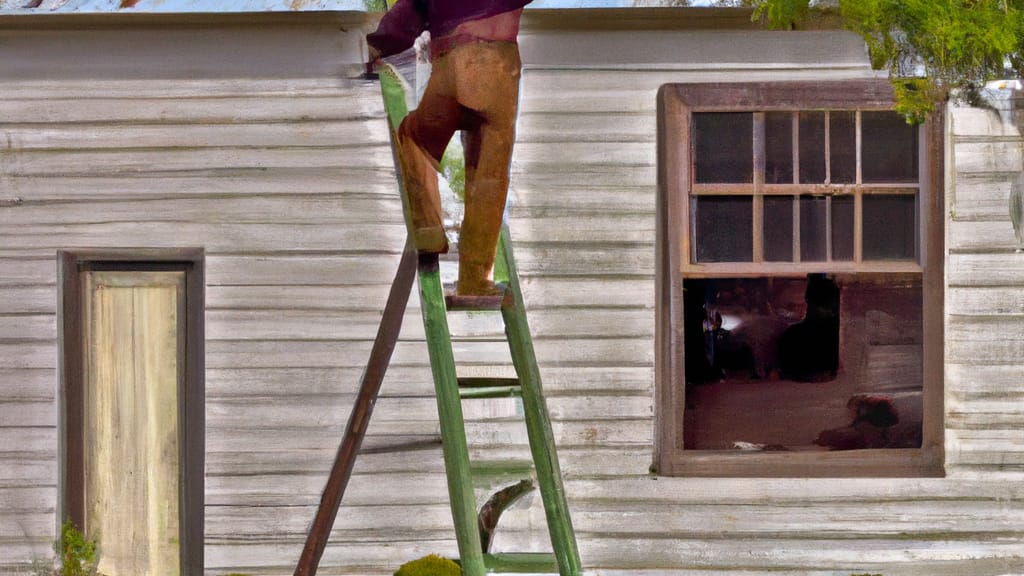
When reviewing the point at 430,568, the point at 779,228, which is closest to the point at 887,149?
the point at 779,228

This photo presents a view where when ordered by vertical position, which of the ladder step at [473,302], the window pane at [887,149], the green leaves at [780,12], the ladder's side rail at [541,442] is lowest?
the ladder's side rail at [541,442]

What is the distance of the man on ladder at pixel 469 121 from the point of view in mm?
3039

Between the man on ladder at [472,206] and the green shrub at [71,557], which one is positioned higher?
the man on ladder at [472,206]

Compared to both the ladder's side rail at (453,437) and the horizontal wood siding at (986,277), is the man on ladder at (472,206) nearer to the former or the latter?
the ladder's side rail at (453,437)

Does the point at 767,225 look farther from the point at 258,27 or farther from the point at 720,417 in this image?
the point at 258,27

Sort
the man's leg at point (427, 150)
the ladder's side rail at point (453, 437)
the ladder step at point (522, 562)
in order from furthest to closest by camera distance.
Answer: the ladder step at point (522, 562) < the man's leg at point (427, 150) < the ladder's side rail at point (453, 437)

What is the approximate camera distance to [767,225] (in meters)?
3.86

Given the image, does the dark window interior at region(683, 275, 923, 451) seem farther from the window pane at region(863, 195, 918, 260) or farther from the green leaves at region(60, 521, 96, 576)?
the green leaves at region(60, 521, 96, 576)

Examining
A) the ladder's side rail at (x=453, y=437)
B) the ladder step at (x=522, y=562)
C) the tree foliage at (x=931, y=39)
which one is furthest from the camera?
the tree foliage at (x=931, y=39)

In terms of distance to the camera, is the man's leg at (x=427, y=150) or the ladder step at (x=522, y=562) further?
the ladder step at (x=522, y=562)

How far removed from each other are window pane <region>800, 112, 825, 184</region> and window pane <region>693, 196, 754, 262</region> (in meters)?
0.25

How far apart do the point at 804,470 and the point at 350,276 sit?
75.6 inches

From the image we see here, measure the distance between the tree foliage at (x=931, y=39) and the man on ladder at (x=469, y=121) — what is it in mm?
1291

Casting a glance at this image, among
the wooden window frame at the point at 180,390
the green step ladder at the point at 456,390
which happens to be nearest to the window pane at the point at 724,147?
the green step ladder at the point at 456,390
